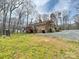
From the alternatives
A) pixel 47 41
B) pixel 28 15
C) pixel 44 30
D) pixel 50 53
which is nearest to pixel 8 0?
pixel 28 15

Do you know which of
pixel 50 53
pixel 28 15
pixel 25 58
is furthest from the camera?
pixel 28 15

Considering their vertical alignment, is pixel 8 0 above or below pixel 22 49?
above

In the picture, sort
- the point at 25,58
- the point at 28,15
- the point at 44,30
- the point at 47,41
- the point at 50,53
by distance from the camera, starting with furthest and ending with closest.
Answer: the point at 28,15
the point at 44,30
the point at 47,41
the point at 50,53
the point at 25,58

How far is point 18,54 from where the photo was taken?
9.26 meters

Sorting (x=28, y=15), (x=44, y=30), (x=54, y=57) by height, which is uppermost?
(x=28, y=15)

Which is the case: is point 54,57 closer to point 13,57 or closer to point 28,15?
point 13,57

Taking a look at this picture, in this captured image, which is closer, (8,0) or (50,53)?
(50,53)

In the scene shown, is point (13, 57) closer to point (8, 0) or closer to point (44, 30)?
point (44, 30)

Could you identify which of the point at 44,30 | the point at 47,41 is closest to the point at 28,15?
the point at 44,30

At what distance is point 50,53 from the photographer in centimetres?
966

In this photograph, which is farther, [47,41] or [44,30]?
[44,30]

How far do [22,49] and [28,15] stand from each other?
41.7 m

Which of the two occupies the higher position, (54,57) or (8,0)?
(8,0)

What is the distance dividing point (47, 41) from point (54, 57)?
2.75m
